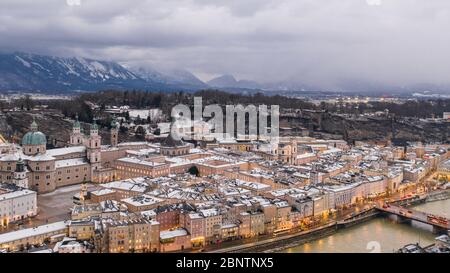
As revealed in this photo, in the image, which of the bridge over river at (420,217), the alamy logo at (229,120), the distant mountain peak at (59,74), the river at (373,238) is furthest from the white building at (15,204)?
the distant mountain peak at (59,74)

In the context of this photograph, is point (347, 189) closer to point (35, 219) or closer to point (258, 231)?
point (258, 231)

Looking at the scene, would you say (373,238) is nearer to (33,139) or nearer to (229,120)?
(33,139)

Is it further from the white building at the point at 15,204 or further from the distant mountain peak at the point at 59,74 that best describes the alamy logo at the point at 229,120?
the distant mountain peak at the point at 59,74

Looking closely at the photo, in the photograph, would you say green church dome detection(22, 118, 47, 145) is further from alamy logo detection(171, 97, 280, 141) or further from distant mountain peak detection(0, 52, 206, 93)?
distant mountain peak detection(0, 52, 206, 93)

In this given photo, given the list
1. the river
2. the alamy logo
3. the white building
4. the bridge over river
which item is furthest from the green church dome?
the bridge over river

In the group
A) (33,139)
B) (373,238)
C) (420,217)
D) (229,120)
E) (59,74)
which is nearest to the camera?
(373,238)

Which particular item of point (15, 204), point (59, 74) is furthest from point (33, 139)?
point (59, 74)
